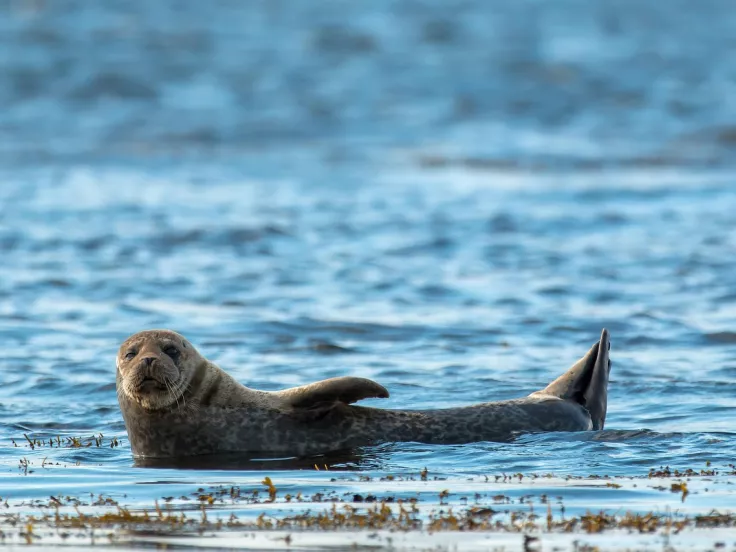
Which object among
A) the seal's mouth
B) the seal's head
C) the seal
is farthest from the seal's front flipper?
the seal's mouth

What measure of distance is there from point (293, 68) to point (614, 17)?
38.3ft

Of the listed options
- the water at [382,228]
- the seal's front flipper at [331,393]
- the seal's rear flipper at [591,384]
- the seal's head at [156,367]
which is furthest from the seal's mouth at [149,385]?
the seal's rear flipper at [591,384]

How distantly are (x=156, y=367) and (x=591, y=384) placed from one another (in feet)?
8.85

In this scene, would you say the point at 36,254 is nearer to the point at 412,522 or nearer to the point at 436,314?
the point at 436,314

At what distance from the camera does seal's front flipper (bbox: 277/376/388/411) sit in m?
8.41

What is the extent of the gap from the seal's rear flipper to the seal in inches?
7.2

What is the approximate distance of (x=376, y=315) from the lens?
1459cm

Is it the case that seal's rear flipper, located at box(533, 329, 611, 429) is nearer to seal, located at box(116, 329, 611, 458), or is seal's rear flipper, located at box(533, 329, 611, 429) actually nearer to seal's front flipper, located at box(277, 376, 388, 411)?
seal, located at box(116, 329, 611, 458)

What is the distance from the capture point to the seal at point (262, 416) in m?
8.57

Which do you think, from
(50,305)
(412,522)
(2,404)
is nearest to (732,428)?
(412,522)

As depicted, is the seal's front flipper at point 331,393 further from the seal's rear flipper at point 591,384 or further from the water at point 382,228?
the seal's rear flipper at point 591,384

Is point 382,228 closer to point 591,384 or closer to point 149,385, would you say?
point 591,384

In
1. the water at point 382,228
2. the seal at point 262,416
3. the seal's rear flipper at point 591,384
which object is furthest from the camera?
the seal's rear flipper at point 591,384

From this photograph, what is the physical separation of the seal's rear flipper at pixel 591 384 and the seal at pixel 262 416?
18cm
